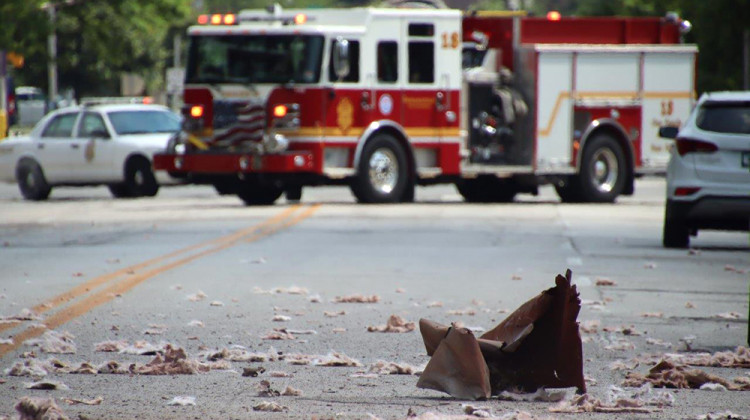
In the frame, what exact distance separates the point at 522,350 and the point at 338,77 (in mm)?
17102

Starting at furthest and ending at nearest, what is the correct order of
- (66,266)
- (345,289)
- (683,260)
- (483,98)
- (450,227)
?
(483,98) < (450,227) < (683,260) < (66,266) < (345,289)

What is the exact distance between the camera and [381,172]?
24156 mm

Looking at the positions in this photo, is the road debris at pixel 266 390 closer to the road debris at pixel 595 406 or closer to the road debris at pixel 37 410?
the road debris at pixel 37 410

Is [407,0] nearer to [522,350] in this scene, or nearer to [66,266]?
[66,266]

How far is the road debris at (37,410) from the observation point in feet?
20.1

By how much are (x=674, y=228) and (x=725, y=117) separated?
1.43 m

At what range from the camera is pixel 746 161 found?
51.0ft

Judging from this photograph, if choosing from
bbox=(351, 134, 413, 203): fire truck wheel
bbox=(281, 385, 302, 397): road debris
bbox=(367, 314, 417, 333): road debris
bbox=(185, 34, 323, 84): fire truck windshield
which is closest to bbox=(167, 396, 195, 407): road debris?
bbox=(281, 385, 302, 397): road debris

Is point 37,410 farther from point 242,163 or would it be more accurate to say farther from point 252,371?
point 242,163

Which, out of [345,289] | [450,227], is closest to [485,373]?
[345,289]

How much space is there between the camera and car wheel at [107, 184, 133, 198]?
1080 inches

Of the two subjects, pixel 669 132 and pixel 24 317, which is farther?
pixel 669 132

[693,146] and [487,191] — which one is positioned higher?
[693,146]

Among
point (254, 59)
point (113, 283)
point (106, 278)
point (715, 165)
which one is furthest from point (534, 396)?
point (254, 59)
